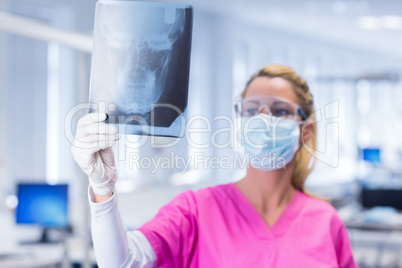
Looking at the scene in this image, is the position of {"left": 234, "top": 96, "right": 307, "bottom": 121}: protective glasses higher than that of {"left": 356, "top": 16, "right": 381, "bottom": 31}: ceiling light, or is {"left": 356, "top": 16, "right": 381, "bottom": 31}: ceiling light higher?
{"left": 356, "top": 16, "right": 381, "bottom": 31}: ceiling light

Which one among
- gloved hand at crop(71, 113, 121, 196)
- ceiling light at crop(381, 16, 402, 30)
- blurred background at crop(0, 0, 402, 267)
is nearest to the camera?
gloved hand at crop(71, 113, 121, 196)

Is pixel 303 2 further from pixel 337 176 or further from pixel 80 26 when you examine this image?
pixel 337 176

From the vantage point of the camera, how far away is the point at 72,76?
16.1ft

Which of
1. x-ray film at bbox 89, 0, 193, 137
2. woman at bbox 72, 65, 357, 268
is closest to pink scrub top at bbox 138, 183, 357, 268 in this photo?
woman at bbox 72, 65, 357, 268

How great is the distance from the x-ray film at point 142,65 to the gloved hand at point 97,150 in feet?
0.12

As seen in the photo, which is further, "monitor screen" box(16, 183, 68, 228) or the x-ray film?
"monitor screen" box(16, 183, 68, 228)

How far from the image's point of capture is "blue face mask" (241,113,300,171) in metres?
1.40

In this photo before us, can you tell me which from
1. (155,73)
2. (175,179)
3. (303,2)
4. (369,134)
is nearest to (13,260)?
(155,73)

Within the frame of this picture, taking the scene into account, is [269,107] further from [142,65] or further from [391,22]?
[391,22]

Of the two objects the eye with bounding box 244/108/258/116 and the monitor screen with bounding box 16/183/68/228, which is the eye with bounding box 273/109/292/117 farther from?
the monitor screen with bounding box 16/183/68/228

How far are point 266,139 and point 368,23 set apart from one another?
22.6 ft

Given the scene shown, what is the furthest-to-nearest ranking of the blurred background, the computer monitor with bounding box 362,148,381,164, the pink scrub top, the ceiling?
the computer monitor with bounding box 362,148,381,164 < the ceiling < the blurred background < the pink scrub top

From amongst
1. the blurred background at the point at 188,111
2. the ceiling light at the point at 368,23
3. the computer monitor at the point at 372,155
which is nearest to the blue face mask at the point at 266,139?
the blurred background at the point at 188,111

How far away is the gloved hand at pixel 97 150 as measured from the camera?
1.01 m
